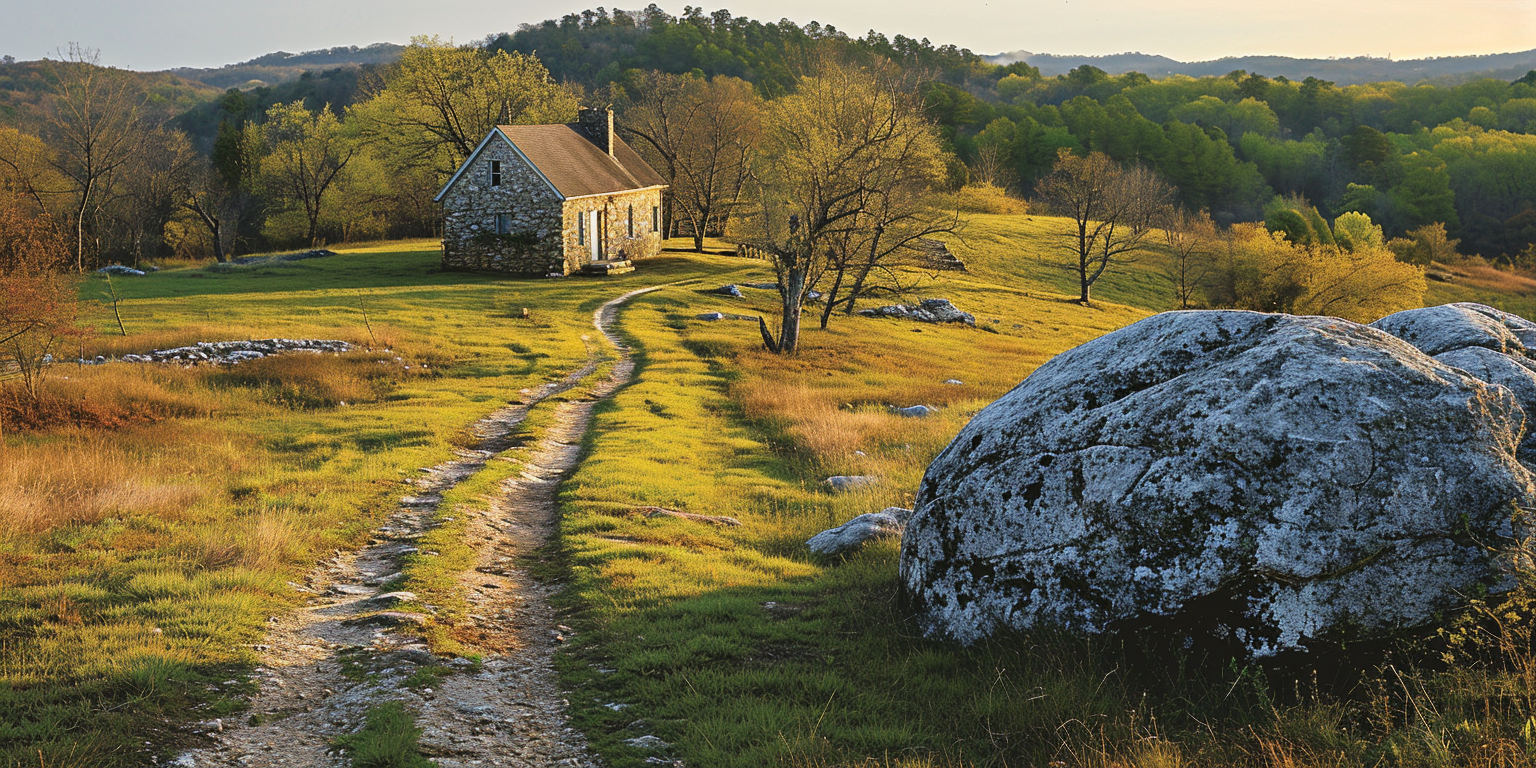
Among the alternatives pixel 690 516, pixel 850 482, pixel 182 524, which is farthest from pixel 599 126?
pixel 182 524

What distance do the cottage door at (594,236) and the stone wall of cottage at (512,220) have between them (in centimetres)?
247

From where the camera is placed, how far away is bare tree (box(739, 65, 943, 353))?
3234cm

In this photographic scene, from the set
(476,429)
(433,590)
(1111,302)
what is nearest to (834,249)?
(476,429)

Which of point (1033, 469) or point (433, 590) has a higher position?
point (1033, 469)

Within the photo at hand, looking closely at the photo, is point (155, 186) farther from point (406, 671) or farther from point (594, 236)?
point (406, 671)

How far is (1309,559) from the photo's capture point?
5922 mm

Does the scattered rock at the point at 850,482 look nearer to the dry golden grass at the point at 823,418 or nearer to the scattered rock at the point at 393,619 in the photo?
the dry golden grass at the point at 823,418

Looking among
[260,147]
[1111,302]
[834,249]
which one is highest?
[260,147]

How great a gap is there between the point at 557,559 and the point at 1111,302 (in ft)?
224

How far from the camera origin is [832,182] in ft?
106

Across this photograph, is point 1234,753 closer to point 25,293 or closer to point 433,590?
point 433,590

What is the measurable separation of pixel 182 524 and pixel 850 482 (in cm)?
983

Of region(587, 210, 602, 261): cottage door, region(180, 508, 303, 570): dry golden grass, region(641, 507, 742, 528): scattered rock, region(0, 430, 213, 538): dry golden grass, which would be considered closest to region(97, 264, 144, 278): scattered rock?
region(587, 210, 602, 261): cottage door

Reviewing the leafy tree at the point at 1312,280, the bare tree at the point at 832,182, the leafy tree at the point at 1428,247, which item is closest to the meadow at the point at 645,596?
the bare tree at the point at 832,182
